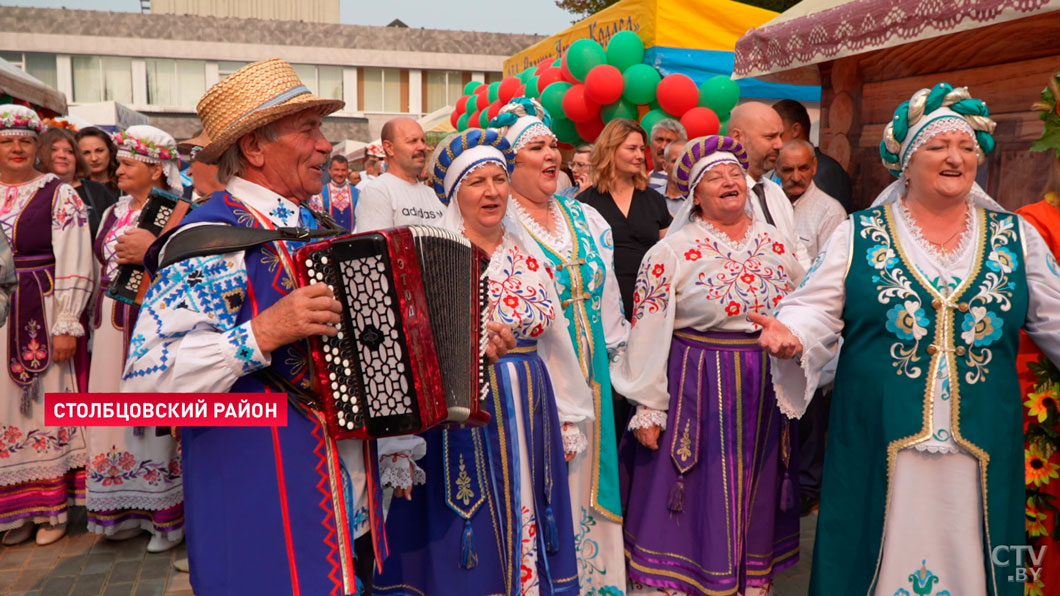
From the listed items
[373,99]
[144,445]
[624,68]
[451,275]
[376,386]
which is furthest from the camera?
[373,99]

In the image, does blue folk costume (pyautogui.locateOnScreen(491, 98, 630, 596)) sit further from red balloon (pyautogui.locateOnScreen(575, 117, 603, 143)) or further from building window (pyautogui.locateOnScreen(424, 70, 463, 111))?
building window (pyautogui.locateOnScreen(424, 70, 463, 111))

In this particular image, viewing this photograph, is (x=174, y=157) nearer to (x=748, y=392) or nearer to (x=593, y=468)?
(x=593, y=468)

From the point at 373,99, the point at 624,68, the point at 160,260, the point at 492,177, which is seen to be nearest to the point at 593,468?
the point at 492,177

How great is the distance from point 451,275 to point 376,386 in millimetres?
431


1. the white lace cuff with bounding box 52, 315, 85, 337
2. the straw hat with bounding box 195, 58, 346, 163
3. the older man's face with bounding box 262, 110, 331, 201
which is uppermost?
the straw hat with bounding box 195, 58, 346, 163

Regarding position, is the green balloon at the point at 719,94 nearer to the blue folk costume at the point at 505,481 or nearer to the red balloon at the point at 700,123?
the red balloon at the point at 700,123

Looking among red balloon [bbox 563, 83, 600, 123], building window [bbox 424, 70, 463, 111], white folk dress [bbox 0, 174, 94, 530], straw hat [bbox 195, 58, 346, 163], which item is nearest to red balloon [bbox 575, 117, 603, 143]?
red balloon [bbox 563, 83, 600, 123]

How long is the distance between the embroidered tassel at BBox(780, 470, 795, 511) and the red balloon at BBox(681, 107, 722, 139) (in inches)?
189

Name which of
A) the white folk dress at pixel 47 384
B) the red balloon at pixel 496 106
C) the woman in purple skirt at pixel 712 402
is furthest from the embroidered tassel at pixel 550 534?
the red balloon at pixel 496 106

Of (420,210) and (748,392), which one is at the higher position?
(420,210)

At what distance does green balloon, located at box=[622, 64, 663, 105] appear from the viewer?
329 inches

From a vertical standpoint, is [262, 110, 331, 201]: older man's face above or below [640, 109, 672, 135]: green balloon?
below

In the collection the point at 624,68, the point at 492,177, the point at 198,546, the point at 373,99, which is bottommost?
the point at 198,546

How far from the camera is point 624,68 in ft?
29.3
